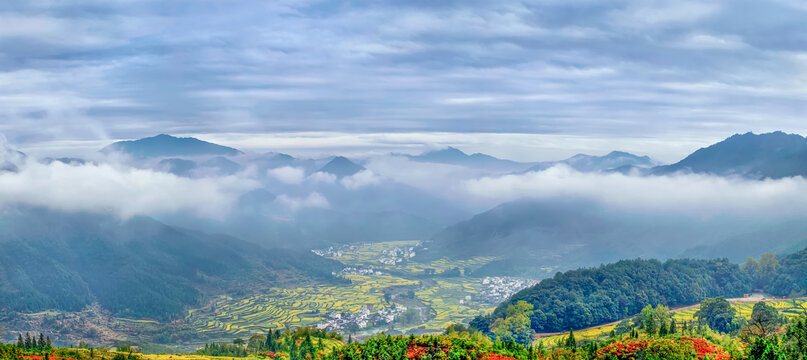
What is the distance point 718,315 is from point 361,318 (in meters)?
106

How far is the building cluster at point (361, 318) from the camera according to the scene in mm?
168163

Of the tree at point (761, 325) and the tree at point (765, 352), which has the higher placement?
the tree at point (765, 352)

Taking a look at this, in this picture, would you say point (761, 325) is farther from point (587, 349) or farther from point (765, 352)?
point (765, 352)

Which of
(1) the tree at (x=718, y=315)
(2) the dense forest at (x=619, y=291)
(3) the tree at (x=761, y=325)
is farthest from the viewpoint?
(2) the dense forest at (x=619, y=291)

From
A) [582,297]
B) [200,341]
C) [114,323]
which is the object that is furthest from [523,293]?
[114,323]

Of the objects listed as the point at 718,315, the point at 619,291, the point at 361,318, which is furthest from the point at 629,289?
the point at 361,318

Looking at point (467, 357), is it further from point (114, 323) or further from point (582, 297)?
point (114, 323)

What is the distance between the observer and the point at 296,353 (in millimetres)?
71812

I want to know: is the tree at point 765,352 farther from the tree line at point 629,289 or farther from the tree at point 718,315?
the tree line at point 629,289

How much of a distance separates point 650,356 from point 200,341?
487 feet

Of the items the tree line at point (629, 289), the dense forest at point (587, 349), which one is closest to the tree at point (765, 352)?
the dense forest at point (587, 349)

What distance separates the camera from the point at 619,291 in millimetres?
127500

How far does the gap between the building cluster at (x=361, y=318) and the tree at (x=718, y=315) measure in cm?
9421

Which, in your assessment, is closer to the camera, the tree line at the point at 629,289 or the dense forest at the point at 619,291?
the tree line at the point at 629,289
